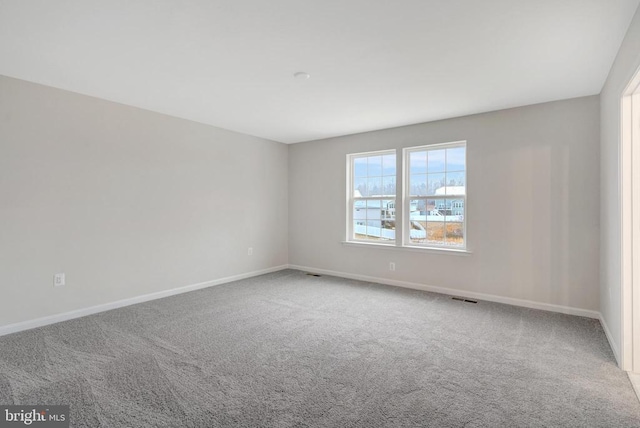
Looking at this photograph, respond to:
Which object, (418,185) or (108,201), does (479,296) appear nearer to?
(418,185)

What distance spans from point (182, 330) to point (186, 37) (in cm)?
256

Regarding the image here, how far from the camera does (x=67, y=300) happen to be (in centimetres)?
334

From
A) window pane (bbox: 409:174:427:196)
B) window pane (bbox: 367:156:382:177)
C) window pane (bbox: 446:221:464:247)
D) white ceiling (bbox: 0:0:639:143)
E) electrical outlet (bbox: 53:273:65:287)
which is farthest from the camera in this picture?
window pane (bbox: 367:156:382:177)

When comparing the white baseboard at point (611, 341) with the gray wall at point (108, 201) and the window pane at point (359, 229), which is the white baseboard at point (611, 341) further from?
the gray wall at point (108, 201)

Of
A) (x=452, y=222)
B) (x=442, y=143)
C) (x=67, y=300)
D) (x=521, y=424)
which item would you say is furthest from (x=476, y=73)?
(x=67, y=300)

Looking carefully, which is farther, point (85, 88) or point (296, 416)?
point (85, 88)

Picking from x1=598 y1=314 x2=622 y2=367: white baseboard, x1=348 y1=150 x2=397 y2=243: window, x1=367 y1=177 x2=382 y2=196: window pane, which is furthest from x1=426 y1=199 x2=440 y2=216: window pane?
x1=598 y1=314 x2=622 y2=367: white baseboard

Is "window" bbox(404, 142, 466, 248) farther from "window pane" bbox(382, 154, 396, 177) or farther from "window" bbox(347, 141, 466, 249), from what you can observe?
"window pane" bbox(382, 154, 396, 177)

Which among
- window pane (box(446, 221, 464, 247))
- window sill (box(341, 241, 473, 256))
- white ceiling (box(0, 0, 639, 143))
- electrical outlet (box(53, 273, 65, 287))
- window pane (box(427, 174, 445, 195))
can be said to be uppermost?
white ceiling (box(0, 0, 639, 143))

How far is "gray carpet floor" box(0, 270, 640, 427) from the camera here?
1.82 metres

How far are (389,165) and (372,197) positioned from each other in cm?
59

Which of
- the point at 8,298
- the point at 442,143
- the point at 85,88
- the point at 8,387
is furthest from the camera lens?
the point at 442,143

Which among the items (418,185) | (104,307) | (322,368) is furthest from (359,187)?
(104,307)

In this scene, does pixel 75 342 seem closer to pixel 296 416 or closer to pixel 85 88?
pixel 296 416
